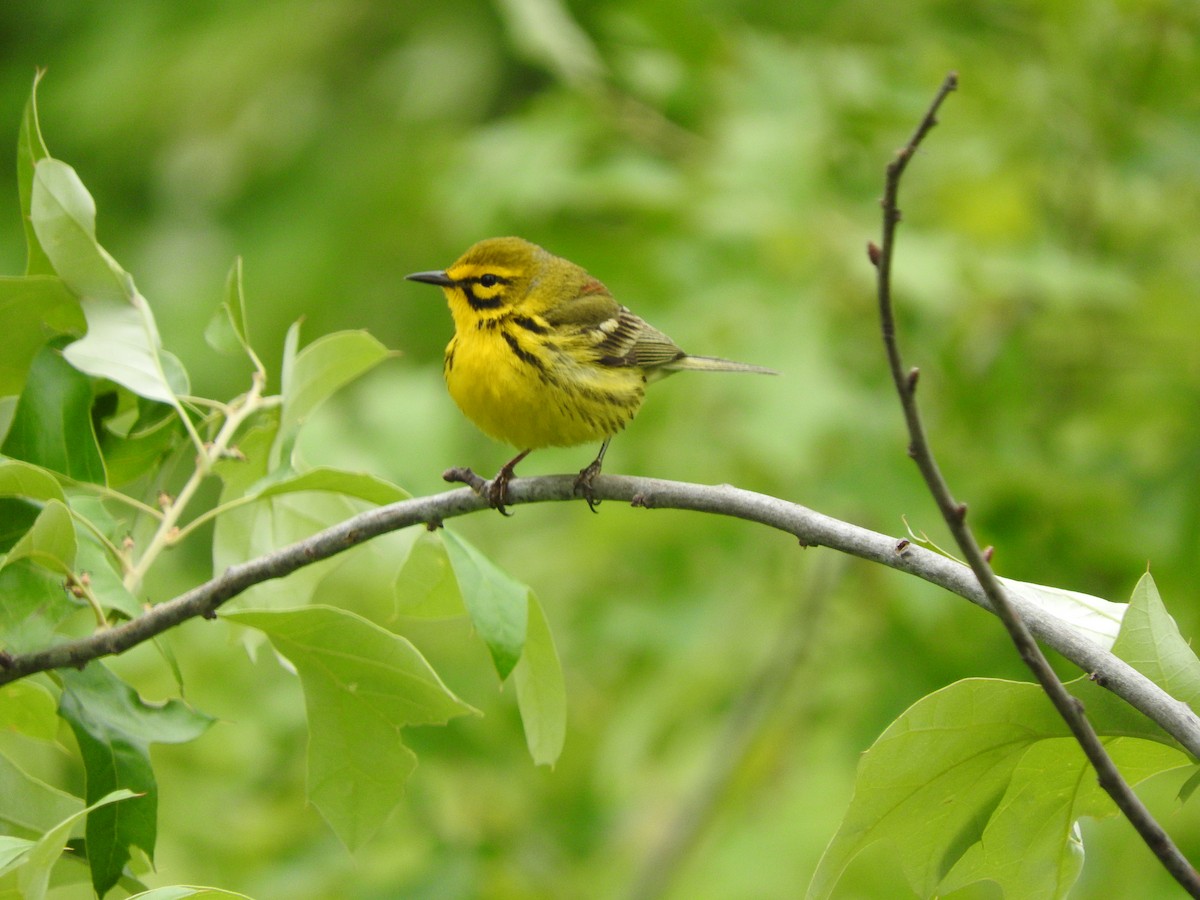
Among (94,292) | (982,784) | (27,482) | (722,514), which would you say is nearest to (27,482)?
(27,482)

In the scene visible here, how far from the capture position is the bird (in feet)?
9.98

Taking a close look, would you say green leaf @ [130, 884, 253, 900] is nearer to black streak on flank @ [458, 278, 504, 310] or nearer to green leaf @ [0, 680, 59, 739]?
green leaf @ [0, 680, 59, 739]

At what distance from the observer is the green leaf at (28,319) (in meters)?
1.87

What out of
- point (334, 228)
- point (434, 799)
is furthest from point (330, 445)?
point (334, 228)

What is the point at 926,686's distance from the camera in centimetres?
372

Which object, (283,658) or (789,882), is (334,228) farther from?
(283,658)

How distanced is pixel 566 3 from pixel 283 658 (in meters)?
7.39

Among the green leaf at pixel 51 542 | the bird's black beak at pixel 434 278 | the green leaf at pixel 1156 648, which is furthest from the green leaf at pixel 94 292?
the bird's black beak at pixel 434 278

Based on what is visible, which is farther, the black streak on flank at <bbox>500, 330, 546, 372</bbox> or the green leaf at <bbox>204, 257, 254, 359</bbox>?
the black streak on flank at <bbox>500, 330, 546, 372</bbox>

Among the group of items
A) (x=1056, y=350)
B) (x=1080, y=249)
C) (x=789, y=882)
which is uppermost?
(x=1080, y=249)

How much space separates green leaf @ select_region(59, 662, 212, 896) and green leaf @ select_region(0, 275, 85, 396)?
A: 51 cm

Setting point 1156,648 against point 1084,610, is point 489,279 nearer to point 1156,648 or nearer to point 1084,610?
point 1084,610

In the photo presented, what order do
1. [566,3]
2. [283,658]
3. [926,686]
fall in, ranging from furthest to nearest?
[566,3], [926,686], [283,658]


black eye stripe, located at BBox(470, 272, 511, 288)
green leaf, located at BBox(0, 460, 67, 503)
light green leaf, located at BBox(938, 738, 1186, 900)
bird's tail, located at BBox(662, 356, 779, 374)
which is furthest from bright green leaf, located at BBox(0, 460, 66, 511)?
bird's tail, located at BBox(662, 356, 779, 374)
